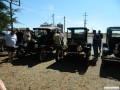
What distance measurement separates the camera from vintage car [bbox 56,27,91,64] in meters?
11.9

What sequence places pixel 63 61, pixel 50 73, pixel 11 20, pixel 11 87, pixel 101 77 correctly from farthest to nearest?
pixel 11 20, pixel 63 61, pixel 50 73, pixel 101 77, pixel 11 87

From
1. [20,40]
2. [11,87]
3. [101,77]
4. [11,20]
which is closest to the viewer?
[11,87]

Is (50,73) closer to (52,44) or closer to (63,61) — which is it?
(63,61)

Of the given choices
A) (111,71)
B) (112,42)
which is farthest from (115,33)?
(111,71)

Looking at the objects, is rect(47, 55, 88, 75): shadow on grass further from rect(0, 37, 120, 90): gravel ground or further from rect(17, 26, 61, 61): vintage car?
rect(17, 26, 61, 61): vintage car

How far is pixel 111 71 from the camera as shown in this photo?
32.5ft

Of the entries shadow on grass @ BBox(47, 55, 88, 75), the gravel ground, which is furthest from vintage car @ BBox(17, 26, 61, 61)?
the gravel ground

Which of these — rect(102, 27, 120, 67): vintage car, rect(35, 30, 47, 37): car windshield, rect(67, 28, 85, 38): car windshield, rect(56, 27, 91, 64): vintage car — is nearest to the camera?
rect(102, 27, 120, 67): vintage car

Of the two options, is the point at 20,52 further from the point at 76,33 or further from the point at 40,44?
the point at 76,33

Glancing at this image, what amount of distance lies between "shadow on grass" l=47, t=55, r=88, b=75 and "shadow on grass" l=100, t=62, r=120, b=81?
0.86 metres

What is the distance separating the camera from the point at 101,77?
8562 mm

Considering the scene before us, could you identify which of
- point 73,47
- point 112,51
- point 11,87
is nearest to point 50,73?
point 11,87

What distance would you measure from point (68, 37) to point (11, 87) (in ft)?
23.1

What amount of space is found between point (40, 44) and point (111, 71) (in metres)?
5.21
